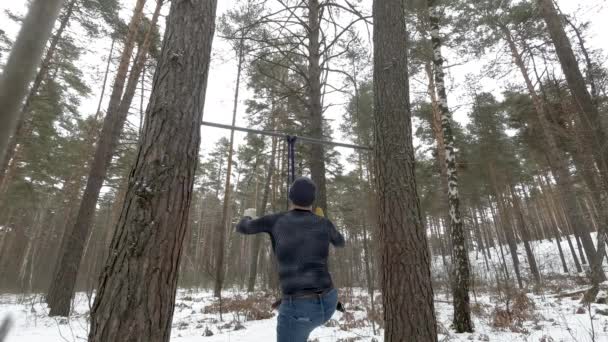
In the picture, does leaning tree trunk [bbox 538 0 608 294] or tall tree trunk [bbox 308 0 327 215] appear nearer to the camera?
leaning tree trunk [bbox 538 0 608 294]

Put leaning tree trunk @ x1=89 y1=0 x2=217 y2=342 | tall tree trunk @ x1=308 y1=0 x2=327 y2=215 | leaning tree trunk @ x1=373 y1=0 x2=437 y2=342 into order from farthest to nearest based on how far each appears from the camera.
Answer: tall tree trunk @ x1=308 y1=0 x2=327 y2=215
leaning tree trunk @ x1=373 y1=0 x2=437 y2=342
leaning tree trunk @ x1=89 y1=0 x2=217 y2=342

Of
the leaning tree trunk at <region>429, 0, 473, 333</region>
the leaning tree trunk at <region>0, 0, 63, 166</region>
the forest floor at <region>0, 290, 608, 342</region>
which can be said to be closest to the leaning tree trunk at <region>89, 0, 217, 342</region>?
the leaning tree trunk at <region>0, 0, 63, 166</region>

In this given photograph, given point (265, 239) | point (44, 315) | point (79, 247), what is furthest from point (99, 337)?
point (265, 239)

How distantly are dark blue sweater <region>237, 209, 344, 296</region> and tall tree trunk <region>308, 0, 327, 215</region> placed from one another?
433 centimetres

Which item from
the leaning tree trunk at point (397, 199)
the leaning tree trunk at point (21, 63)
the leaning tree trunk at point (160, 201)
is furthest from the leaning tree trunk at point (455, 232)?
the leaning tree trunk at point (21, 63)

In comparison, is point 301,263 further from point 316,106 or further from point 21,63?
point 316,106

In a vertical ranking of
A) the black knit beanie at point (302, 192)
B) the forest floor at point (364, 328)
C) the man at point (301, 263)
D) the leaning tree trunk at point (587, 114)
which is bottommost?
the forest floor at point (364, 328)

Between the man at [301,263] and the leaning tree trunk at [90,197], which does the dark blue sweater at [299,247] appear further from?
the leaning tree trunk at [90,197]

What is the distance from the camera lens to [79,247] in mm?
8266

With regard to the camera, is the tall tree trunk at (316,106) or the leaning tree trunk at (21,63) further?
the tall tree trunk at (316,106)

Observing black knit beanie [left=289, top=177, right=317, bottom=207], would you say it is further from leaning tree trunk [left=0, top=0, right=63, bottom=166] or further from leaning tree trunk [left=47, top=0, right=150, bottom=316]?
leaning tree trunk [left=47, top=0, right=150, bottom=316]

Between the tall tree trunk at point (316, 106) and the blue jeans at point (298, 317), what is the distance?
4.52m

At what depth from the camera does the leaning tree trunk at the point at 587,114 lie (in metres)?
5.36

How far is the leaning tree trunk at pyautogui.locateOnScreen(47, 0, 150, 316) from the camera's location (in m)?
7.91
